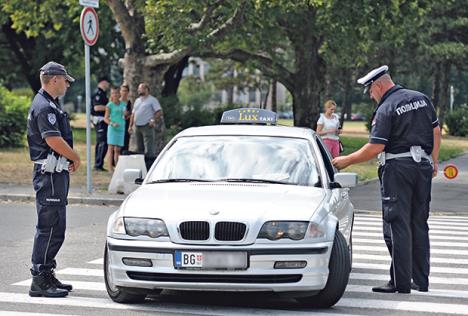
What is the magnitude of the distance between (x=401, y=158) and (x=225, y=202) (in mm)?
1822

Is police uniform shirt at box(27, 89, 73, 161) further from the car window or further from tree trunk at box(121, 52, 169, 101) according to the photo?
tree trunk at box(121, 52, 169, 101)

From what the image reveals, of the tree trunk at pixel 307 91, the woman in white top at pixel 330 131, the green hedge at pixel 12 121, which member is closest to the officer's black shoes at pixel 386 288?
the woman in white top at pixel 330 131

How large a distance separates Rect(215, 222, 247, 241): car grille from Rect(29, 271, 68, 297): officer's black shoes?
1.67 m

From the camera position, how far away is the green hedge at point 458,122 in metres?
55.5

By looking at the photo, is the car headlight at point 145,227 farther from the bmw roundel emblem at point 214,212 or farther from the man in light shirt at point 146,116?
the man in light shirt at point 146,116

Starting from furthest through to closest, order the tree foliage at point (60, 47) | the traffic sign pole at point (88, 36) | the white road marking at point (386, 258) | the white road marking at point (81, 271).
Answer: the tree foliage at point (60, 47) < the traffic sign pole at point (88, 36) < the white road marking at point (386, 258) < the white road marking at point (81, 271)

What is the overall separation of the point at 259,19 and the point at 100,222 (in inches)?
481

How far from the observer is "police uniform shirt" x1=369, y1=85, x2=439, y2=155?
8.38 meters

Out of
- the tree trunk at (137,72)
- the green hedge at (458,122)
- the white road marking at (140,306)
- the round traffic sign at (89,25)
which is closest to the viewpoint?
the white road marking at (140,306)

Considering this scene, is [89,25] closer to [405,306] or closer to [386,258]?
[386,258]

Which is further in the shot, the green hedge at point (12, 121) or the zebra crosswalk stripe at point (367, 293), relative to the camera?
the green hedge at point (12, 121)

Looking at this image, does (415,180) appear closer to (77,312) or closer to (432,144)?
(432,144)

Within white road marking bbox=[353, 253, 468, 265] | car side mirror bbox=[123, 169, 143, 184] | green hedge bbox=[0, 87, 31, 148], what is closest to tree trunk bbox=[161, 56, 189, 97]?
green hedge bbox=[0, 87, 31, 148]

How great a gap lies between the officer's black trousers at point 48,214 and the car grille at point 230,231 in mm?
1555
